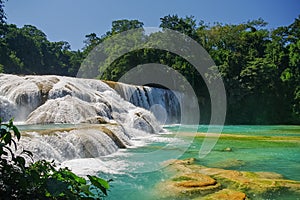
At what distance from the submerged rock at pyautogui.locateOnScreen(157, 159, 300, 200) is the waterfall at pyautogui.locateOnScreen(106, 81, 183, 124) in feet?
48.2

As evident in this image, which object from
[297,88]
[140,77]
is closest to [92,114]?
[140,77]

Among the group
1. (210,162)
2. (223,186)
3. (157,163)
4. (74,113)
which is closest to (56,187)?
(223,186)

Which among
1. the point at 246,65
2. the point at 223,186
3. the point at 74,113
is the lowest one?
the point at 223,186

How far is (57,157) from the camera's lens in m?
7.64

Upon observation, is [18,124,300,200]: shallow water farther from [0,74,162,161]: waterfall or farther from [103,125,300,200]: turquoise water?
[0,74,162,161]: waterfall

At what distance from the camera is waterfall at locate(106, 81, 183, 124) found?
20844 millimetres

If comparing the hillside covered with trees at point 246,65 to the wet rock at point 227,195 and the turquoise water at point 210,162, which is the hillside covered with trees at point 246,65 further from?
the wet rock at point 227,195

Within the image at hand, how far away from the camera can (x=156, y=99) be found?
23766 millimetres

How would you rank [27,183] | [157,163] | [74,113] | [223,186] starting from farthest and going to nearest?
[74,113] < [157,163] < [223,186] < [27,183]

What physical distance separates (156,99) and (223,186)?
18.4 m

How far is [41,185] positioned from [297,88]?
29002 millimetres

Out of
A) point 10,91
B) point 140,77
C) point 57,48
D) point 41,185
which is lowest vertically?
point 41,185

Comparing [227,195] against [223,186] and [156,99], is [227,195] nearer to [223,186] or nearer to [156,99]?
[223,186]

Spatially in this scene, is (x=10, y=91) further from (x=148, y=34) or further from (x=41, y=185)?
(x=148, y=34)
